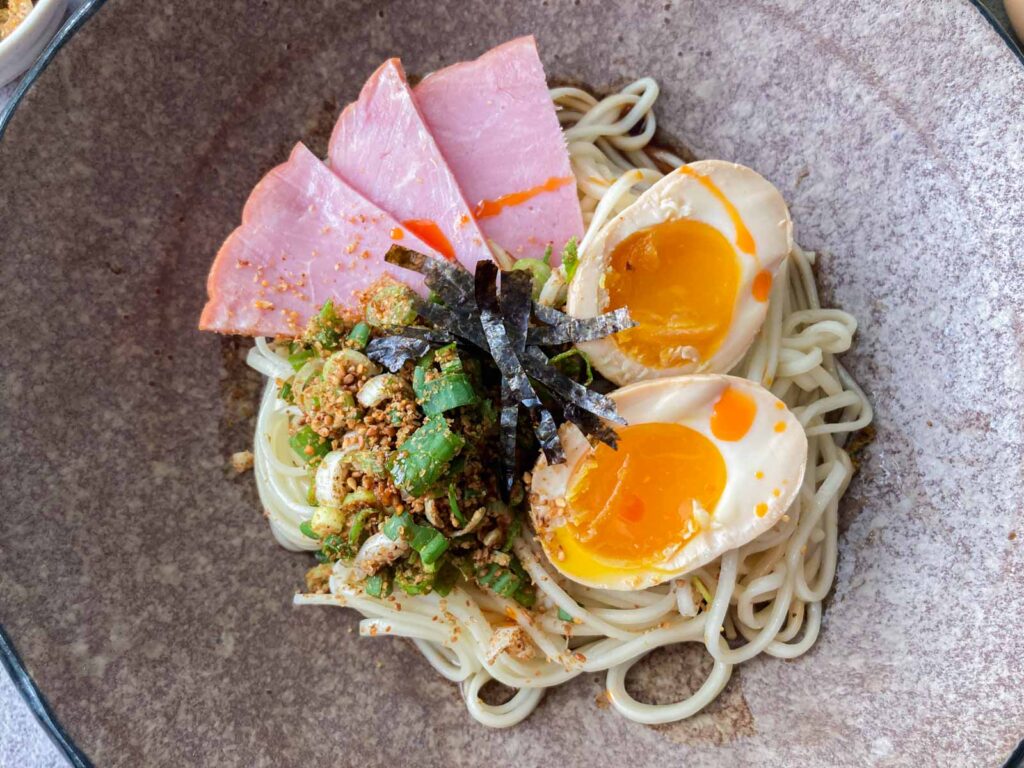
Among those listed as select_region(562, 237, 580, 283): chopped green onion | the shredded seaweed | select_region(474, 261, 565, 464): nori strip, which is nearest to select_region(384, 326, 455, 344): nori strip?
the shredded seaweed

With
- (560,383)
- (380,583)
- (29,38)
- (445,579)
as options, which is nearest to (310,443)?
(380,583)

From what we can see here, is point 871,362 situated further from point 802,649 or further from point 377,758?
point 377,758

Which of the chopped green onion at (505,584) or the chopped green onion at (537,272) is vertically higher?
the chopped green onion at (537,272)

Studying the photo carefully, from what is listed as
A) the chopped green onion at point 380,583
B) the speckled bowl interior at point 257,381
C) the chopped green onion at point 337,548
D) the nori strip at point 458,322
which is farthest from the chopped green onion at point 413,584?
the nori strip at point 458,322

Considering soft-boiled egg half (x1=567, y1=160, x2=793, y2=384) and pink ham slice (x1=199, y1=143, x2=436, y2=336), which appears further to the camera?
pink ham slice (x1=199, y1=143, x2=436, y2=336)

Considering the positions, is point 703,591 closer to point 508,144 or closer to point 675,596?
point 675,596

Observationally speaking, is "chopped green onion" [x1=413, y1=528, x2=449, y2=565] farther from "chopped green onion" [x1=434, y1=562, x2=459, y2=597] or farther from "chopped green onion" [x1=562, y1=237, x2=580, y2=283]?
"chopped green onion" [x1=562, y1=237, x2=580, y2=283]

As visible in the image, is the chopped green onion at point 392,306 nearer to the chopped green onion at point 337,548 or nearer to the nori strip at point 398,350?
the nori strip at point 398,350
